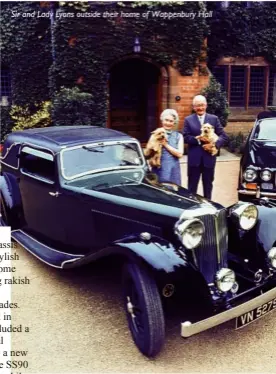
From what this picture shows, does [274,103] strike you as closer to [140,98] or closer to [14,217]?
[140,98]

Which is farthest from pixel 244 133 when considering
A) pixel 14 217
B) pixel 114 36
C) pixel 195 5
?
pixel 14 217

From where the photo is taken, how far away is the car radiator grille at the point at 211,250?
124 inches

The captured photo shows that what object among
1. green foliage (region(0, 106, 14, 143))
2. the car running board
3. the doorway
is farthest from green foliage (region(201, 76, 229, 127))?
the car running board

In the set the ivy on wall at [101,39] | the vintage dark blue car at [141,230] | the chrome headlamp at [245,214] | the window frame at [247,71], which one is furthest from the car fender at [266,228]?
the window frame at [247,71]

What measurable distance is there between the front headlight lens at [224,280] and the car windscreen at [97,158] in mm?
1649

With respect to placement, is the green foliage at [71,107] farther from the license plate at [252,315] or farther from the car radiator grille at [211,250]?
the license plate at [252,315]

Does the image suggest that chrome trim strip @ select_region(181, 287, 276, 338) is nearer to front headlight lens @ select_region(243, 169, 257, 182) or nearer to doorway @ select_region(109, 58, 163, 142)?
front headlight lens @ select_region(243, 169, 257, 182)

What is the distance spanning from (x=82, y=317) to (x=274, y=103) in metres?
12.3

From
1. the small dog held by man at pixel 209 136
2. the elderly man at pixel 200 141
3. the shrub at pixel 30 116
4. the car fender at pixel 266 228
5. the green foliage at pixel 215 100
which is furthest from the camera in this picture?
the green foliage at pixel 215 100

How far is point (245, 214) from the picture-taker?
134 inches

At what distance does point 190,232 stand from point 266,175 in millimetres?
3094

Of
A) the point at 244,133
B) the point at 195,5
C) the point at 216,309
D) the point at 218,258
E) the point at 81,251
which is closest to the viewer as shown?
the point at 216,309

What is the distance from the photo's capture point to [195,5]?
1074 cm

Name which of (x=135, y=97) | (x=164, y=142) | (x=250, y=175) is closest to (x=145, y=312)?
(x=164, y=142)
